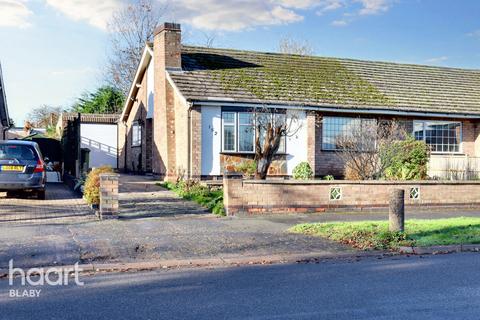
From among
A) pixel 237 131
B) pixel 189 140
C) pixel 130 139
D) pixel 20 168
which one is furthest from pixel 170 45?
pixel 20 168

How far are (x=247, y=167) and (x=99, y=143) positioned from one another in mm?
17081

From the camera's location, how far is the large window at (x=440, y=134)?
24.7m

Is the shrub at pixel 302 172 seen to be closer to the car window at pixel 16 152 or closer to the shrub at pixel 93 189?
the shrub at pixel 93 189

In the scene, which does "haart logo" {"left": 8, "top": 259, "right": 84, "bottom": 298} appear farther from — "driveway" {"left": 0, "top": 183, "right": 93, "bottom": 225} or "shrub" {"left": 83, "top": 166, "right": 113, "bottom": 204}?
"shrub" {"left": 83, "top": 166, "right": 113, "bottom": 204}

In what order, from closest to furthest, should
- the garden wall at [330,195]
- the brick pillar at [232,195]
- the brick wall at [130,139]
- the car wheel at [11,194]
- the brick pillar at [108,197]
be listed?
1. the brick pillar at [108,197]
2. the brick pillar at [232,195]
3. the garden wall at [330,195]
4. the car wheel at [11,194]
5. the brick wall at [130,139]

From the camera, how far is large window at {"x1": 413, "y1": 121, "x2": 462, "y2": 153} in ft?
81.1

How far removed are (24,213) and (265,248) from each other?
22.2 ft

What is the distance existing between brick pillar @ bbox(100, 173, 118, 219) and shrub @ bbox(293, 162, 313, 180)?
9002 mm

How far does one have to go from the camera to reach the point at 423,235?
1131 cm

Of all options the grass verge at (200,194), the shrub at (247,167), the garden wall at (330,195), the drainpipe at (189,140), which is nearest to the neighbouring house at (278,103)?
the drainpipe at (189,140)

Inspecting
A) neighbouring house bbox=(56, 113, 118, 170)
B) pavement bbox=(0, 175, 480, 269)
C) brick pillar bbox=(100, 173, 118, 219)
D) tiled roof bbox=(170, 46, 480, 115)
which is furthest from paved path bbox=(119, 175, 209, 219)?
neighbouring house bbox=(56, 113, 118, 170)

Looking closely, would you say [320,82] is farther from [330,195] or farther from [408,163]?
[330,195]

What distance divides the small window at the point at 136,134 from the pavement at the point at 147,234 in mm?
12329

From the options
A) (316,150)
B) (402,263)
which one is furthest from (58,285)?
(316,150)
